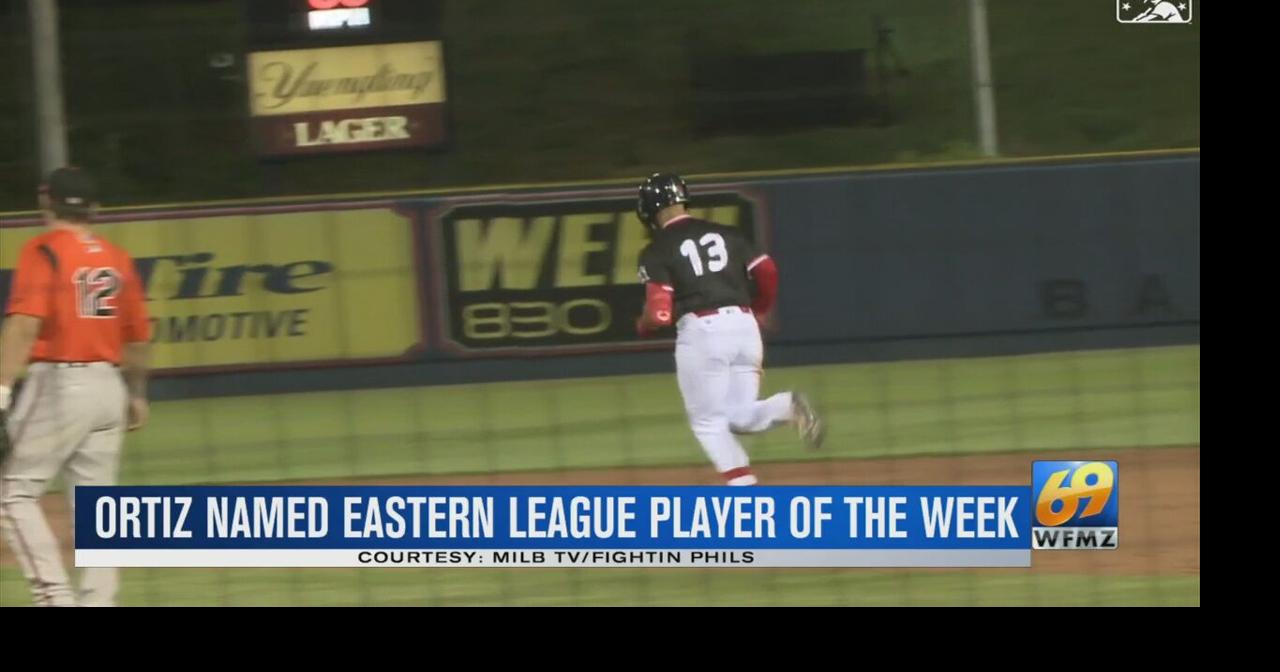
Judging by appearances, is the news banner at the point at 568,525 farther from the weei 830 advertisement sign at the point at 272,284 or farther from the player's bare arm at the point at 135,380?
the weei 830 advertisement sign at the point at 272,284

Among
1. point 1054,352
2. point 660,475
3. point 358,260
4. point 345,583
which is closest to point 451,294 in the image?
point 358,260

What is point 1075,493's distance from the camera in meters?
5.68

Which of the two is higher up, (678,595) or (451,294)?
(451,294)

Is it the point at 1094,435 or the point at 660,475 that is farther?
the point at 1094,435

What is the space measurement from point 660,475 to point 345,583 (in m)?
2.39

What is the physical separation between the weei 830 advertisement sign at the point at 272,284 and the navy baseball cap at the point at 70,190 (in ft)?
14.0

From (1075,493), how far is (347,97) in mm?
6956

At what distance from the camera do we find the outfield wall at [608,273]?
396 inches

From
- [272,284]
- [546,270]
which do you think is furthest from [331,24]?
[546,270]

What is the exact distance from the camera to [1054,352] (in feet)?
33.8

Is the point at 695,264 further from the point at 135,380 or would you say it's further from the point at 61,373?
the point at 61,373

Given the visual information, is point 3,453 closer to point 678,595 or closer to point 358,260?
point 678,595

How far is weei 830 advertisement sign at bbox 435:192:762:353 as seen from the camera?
33.1 feet
